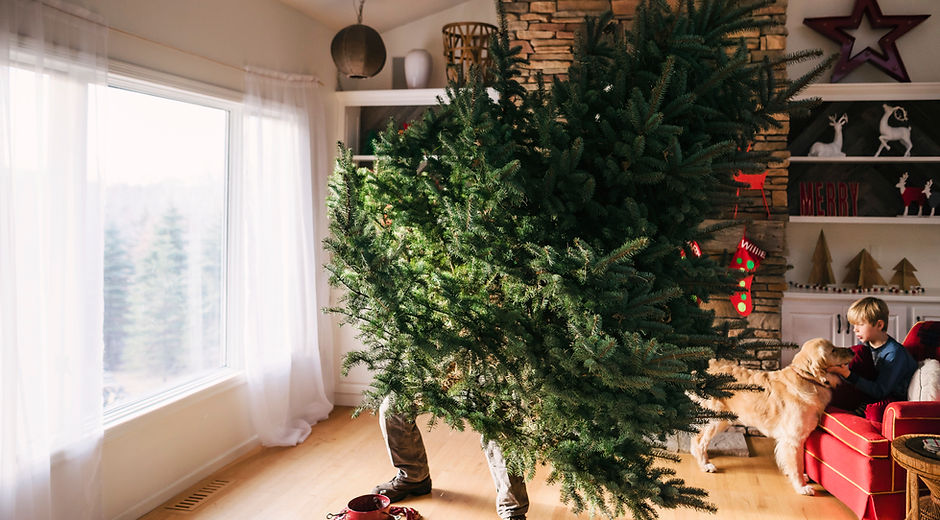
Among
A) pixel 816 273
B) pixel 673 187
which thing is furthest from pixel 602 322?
pixel 816 273

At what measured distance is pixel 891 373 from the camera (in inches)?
139

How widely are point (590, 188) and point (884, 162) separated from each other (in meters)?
4.58

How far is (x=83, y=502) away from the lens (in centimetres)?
296

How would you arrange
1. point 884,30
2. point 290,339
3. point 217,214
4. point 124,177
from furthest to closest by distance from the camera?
point 884,30 < point 290,339 < point 217,214 < point 124,177

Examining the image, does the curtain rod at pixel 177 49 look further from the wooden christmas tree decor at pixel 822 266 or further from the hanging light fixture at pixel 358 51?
the wooden christmas tree decor at pixel 822 266

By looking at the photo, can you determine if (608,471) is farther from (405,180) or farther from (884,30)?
(884,30)

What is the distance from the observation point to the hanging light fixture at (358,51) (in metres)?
4.52

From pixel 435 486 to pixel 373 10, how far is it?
10.8 feet

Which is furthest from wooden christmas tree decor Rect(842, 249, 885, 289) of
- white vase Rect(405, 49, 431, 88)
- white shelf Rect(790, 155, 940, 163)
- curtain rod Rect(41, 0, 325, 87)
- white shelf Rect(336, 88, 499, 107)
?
curtain rod Rect(41, 0, 325, 87)

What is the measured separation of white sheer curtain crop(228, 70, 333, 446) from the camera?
4281 millimetres

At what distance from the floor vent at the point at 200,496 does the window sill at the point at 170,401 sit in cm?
44

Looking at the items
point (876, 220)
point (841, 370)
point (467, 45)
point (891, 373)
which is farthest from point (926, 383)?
point (467, 45)

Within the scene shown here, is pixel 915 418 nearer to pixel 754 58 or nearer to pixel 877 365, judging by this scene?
pixel 877 365

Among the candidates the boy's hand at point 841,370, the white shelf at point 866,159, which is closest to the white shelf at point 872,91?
the white shelf at point 866,159
